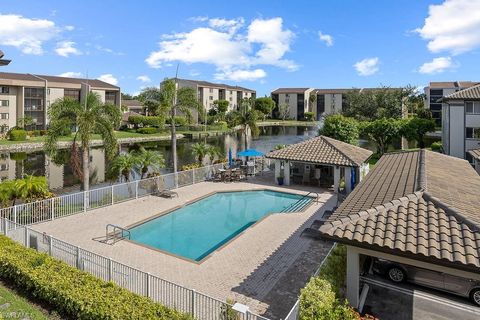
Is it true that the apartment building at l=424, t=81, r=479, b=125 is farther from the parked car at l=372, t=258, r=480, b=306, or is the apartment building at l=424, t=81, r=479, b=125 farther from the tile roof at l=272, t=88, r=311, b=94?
the parked car at l=372, t=258, r=480, b=306

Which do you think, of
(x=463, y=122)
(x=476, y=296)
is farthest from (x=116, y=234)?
(x=463, y=122)

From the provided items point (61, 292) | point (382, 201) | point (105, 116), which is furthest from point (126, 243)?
point (382, 201)

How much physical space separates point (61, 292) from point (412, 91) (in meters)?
75.0

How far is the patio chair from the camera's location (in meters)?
21.2

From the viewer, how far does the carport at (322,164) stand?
22.5m

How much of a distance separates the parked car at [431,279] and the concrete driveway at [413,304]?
0.53ft

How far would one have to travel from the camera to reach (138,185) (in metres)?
20.5

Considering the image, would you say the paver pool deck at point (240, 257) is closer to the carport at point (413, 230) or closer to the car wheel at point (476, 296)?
the carport at point (413, 230)

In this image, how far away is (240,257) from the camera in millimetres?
12625

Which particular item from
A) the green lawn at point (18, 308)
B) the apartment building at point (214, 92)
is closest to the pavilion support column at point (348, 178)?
the green lawn at point (18, 308)

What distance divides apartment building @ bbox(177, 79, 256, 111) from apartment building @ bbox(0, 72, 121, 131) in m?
31.5

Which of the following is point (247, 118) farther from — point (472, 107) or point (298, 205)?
point (472, 107)

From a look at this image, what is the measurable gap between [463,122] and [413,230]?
30.1m

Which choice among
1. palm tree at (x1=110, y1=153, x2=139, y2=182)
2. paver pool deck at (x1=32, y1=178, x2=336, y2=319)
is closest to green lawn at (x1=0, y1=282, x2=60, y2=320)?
paver pool deck at (x1=32, y1=178, x2=336, y2=319)
